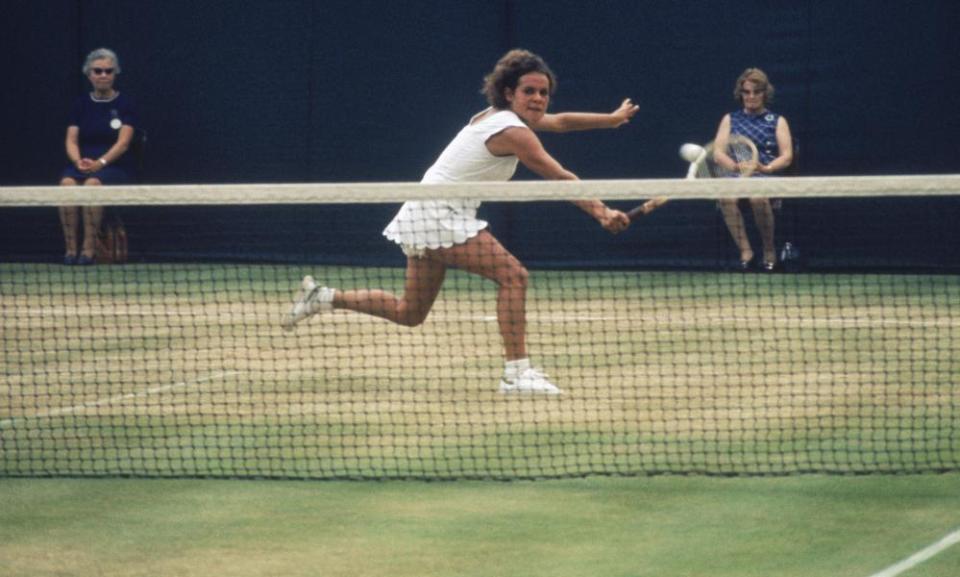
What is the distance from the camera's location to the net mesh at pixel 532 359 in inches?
239

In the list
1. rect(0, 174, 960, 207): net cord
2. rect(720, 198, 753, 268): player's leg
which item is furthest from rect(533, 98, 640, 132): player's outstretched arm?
rect(720, 198, 753, 268): player's leg

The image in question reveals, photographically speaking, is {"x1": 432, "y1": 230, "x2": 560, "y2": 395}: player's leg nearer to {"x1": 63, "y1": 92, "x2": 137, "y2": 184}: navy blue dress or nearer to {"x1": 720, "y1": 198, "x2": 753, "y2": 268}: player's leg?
{"x1": 720, "y1": 198, "x2": 753, "y2": 268}: player's leg

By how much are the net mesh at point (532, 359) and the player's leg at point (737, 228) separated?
18cm

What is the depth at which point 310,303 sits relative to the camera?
8.02m

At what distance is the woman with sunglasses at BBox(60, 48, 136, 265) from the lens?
525 inches

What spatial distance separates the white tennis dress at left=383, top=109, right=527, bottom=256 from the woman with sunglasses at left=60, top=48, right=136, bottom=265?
6528mm

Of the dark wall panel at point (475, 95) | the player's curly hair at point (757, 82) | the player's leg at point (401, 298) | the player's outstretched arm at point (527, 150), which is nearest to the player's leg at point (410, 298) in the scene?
the player's leg at point (401, 298)

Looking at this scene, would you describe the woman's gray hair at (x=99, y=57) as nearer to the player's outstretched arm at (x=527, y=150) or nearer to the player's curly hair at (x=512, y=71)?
the player's curly hair at (x=512, y=71)

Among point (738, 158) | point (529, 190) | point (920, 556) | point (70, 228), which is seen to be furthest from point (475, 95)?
point (920, 556)

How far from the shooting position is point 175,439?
6.51m

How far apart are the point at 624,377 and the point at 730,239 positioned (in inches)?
214

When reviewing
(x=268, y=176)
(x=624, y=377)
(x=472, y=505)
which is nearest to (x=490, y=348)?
(x=624, y=377)

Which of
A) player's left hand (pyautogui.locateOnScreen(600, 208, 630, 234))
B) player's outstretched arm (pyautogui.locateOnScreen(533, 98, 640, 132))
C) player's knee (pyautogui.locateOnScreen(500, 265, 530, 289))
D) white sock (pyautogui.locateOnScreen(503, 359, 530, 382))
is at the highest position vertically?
player's outstretched arm (pyautogui.locateOnScreen(533, 98, 640, 132))

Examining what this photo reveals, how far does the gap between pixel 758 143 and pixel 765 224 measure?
0.58 metres
